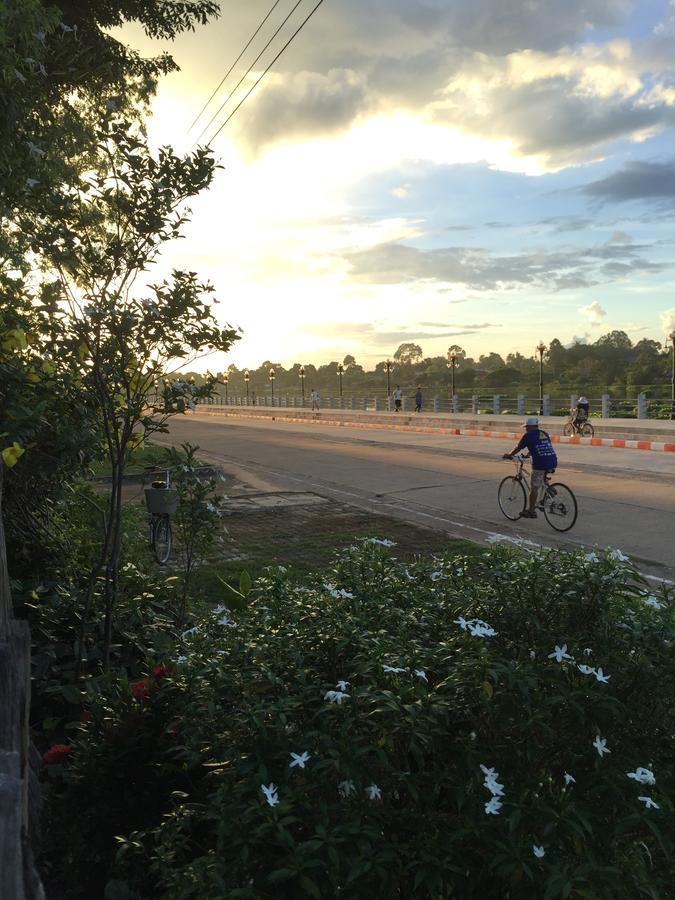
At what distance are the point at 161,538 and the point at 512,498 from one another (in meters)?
5.59

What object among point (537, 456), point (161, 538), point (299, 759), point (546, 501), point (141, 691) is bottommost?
point (161, 538)

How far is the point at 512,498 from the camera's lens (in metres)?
10.9

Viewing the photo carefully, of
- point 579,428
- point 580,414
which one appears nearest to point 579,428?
point 579,428

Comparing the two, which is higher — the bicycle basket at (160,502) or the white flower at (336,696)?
the white flower at (336,696)

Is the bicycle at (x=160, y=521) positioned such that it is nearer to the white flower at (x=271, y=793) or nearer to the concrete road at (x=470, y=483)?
the concrete road at (x=470, y=483)

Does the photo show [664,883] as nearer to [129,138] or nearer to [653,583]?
[129,138]

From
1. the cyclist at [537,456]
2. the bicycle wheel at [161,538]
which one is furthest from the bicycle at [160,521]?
the cyclist at [537,456]

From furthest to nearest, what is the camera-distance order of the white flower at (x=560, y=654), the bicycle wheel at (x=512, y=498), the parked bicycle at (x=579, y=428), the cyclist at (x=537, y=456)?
1. the parked bicycle at (x=579, y=428)
2. the bicycle wheel at (x=512, y=498)
3. the cyclist at (x=537, y=456)
4. the white flower at (x=560, y=654)

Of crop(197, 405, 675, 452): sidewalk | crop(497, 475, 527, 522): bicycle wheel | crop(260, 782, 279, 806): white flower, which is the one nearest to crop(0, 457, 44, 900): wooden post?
crop(260, 782, 279, 806): white flower

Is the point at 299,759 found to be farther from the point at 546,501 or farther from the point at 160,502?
the point at 546,501

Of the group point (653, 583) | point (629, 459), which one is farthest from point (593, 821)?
point (629, 459)

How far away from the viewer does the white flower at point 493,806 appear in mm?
1797

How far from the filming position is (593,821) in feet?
6.52

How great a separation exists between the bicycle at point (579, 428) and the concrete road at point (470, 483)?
121 inches
